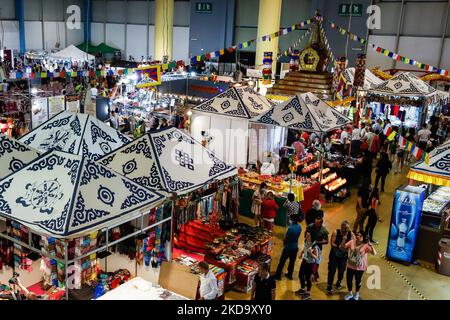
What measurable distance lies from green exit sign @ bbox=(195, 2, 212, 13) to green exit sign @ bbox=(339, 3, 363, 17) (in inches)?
323

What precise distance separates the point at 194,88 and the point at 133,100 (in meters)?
3.73

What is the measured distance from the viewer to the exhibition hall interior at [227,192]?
5184mm

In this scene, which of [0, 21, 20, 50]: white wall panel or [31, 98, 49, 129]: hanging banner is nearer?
[31, 98, 49, 129]: hanging banner

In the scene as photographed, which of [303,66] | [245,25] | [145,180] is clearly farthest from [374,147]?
[245,25]

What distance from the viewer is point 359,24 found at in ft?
79.0

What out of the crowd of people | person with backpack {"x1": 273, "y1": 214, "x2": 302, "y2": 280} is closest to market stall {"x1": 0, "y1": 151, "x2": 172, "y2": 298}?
the crowd of people

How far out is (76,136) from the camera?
8.00 m

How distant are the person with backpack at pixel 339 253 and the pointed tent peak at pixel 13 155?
440 centimetres

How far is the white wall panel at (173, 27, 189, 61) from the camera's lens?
31141 millimetres

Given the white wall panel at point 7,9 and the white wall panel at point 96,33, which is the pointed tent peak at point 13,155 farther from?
the white wall panel at point 96,33

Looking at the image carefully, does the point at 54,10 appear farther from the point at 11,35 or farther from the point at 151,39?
the point at 151,39

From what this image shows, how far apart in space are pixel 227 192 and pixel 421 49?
61.9 ft

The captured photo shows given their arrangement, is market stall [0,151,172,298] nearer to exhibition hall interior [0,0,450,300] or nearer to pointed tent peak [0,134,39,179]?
exhibition hall interior [0,0,450,300]

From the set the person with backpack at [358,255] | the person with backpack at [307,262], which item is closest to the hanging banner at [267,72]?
the person with backpack at [307,262]
